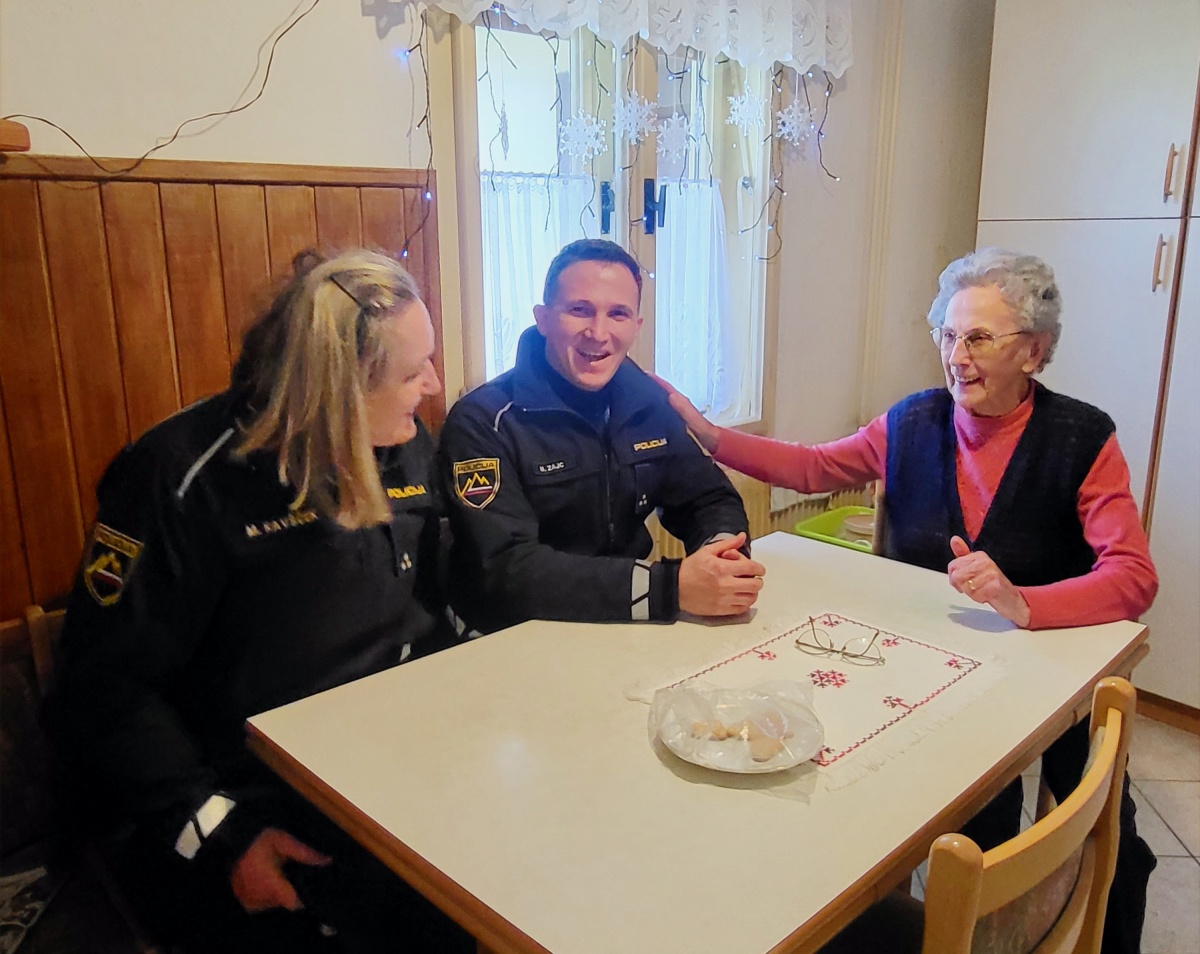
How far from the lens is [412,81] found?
2.03 meters

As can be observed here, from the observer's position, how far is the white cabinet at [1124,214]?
2.62 meters

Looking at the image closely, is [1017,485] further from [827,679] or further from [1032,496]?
[827,679]

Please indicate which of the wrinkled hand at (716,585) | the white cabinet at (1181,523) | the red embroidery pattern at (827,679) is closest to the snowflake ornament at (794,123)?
the white cabinet at (1181,523)

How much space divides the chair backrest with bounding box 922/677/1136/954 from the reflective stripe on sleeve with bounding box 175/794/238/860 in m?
0.84

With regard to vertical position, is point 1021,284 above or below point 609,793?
above

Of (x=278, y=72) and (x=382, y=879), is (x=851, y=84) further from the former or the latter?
(x=382, y=879)

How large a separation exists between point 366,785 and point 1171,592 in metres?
2.51

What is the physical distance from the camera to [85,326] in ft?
5.42

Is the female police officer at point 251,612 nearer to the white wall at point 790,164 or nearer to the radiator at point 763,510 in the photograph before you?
the white wall at point 790,164

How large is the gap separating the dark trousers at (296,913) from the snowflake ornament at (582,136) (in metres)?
1.65

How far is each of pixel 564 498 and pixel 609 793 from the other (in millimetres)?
823

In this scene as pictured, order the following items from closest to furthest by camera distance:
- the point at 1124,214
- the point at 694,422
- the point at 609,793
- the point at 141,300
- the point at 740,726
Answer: the point at 609,793
the point at 740,726
the point at 141,300
the point at 694,422
the point at 1124,214

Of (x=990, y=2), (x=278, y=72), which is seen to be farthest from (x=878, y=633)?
(x=990, y=2)

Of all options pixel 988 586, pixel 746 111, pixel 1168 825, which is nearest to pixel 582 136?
pixel 746 111
